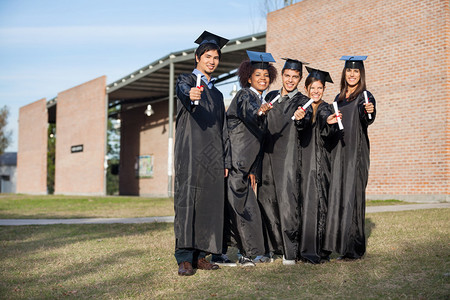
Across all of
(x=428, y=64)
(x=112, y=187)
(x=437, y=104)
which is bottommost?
(x=112, y=187)

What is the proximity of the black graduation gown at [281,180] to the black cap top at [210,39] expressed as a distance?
2.96 feet

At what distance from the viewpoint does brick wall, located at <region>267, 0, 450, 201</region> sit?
14.2 m

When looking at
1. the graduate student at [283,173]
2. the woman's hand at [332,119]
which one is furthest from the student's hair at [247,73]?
the woman's hand at [332,119]

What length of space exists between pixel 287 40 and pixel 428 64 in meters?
5.81

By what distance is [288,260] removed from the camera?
5746 millimetres

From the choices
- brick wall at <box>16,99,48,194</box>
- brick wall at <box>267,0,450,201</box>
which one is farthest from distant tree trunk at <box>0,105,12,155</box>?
brick wall at <box>267,0,450,201</box>

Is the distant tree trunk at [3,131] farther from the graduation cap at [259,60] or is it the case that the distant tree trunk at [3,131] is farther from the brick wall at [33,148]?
the graduation cap at [259,60]

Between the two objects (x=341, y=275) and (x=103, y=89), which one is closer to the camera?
(x=341, y=275)

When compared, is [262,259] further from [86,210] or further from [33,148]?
[33,148]

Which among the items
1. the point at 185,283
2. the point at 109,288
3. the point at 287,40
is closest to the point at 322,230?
the point at 185,283

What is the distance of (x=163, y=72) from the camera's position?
88.8 feet

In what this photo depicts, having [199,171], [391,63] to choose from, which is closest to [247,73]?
[199,171]

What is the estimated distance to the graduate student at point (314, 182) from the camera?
580cm

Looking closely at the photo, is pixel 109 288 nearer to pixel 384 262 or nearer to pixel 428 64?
pixel 384 262
